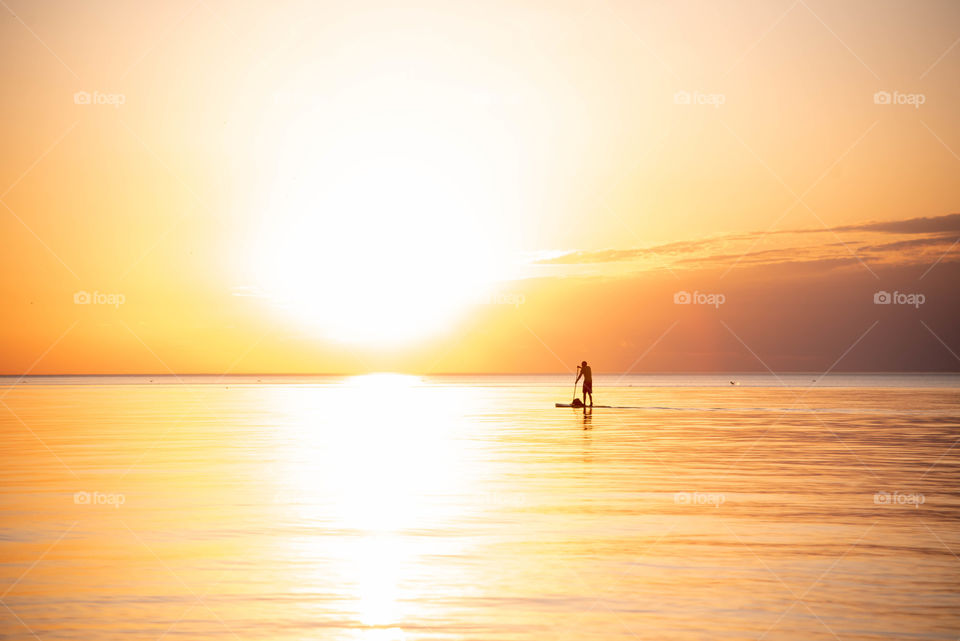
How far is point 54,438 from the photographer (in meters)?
31.2

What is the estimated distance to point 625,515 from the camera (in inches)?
627

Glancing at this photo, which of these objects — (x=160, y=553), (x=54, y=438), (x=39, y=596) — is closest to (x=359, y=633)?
(x=39, y=596)

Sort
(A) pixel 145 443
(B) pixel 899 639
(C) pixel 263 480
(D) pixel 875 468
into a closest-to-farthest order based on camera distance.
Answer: (B) pixel 899 639
(C) pixel 263 480
(D) pixel 875 468
(A) pixel 145 443

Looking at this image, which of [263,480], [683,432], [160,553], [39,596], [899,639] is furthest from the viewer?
[683,432]

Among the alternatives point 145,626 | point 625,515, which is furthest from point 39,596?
point 625,515

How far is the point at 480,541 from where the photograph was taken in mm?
13750

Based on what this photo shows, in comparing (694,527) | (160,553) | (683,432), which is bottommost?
(160,553)

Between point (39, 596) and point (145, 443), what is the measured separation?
19.9 m

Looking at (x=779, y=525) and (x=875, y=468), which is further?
(x=875, y=468)

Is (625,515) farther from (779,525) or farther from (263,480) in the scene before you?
(263,480)

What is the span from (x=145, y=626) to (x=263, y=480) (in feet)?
36.6

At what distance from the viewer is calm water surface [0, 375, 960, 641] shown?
974 centimetres

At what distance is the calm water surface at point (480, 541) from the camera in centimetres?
974

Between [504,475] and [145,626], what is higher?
[504,475]
